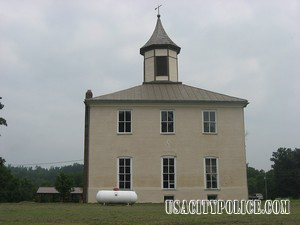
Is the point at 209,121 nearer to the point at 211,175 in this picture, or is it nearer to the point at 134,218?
the point at 211,175

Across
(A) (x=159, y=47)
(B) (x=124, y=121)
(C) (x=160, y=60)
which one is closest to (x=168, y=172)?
(B) (x=124, y=121)

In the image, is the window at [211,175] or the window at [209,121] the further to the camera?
the window at [209,121]

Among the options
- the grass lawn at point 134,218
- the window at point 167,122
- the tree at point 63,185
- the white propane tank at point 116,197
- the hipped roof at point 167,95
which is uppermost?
the hipped roof at point 167,95

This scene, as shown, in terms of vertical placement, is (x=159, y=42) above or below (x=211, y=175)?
above

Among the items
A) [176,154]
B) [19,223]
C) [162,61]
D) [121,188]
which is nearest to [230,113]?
[176,154]

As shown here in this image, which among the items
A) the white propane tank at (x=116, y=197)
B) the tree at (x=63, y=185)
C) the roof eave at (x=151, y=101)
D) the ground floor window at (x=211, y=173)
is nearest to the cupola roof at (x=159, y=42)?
the roof eave at (x=151, y=101)

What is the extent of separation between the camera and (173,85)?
116 ft

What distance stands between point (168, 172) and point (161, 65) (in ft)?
31.2

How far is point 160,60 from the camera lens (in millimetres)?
36375

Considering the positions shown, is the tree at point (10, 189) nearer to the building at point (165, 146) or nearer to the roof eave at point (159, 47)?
the roof eave at point (159, 47)

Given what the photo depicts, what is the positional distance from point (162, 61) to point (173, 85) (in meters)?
2.49

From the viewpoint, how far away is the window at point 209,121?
32309 millimetres

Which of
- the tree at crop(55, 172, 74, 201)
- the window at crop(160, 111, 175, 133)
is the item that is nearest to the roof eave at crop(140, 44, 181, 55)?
the window at crop(160, 111, 175, 133)

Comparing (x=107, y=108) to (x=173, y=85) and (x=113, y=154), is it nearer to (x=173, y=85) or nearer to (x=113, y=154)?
(x=113, y=154)
